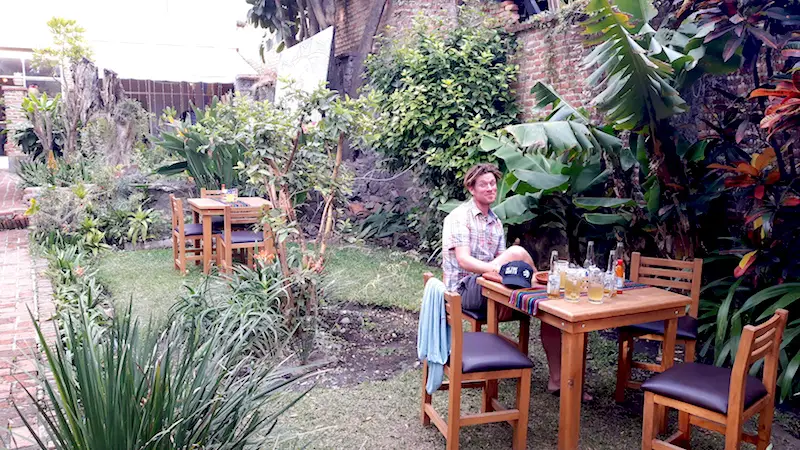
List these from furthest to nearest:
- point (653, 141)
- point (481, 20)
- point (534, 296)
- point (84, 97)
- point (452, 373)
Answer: point (84, 97), point (481, 20), point (653, 141), point (534, 296), point (452, 373)

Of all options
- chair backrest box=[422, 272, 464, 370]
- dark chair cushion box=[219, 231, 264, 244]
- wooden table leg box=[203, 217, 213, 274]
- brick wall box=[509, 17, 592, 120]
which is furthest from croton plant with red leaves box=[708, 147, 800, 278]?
wooden table leg box=[203, 217, 213, 274]

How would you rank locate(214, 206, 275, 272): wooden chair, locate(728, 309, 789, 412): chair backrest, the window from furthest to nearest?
1. the window
2. locate(214, 206, 275, 272): wooden chair
3. locate(728, 309, 789, 412): chair backrest

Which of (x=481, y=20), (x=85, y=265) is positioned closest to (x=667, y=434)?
(x=481, y=20)

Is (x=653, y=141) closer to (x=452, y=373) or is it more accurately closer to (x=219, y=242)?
(x=452, y=373)

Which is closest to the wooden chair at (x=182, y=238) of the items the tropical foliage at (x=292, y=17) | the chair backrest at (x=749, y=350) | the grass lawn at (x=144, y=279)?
the grass lawn at (x=144, y=279)

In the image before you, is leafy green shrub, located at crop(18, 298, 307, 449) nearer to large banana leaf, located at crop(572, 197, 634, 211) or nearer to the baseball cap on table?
the baseball cap on table

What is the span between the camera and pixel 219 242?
675 centimetres

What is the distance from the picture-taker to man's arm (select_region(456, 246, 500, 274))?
12.7 feet

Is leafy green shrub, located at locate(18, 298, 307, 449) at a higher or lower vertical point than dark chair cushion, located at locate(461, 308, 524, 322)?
higher

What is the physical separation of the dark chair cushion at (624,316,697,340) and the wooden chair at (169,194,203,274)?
4990 millimetres

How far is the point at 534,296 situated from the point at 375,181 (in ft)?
23.7

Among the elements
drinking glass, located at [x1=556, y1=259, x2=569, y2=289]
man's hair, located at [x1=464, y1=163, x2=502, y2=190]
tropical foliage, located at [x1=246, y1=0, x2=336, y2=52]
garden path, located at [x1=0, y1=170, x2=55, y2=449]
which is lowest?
garden path, located at [x1=0, y1=170, x2=55, y2=449]

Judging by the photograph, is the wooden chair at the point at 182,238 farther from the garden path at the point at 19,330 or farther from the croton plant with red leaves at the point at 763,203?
the croton plant with red leaves at the point at 763,203

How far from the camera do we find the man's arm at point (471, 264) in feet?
12.7
